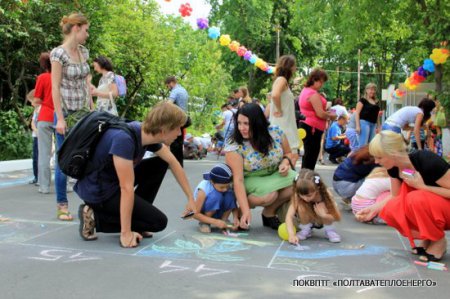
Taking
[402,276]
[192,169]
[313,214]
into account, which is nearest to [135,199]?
[313,214]

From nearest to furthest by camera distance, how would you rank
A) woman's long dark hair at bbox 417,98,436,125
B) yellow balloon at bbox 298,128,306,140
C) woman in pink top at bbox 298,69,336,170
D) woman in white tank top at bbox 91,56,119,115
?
woman in pink top at bbox 298,69,336,170, yellow balloon at bbox 298,128,306,140, woman in white tank top at bbox 91,56,119,115, woman's long dark hair at bbox 417,98,436,125

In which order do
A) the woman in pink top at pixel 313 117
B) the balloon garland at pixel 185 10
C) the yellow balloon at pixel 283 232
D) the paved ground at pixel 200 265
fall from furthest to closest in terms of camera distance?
the balloon garland at pixel 185 10 → the woman in pink top at pixel 313 117 → the yellow balloon at pixel 283 232 → the paved ground at pixel 200 265

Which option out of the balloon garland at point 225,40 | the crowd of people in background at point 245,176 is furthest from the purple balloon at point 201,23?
the crowd of people in background at point 245,176

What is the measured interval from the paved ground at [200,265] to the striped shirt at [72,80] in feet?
3.69

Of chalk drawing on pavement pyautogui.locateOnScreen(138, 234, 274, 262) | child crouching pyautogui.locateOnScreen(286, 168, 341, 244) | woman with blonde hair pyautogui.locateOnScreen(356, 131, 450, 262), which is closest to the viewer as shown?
woman with blonde hair pyautogui.locateOnScreen(356, 131, 450, 262)

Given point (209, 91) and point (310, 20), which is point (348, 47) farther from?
point (209, 91)

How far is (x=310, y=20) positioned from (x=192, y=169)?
6.49 meters

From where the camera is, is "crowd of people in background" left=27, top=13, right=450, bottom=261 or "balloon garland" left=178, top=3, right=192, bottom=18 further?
"balloon garland" left=178, top=3, right=192, bottom=18

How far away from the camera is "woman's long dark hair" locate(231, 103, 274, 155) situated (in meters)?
4.40

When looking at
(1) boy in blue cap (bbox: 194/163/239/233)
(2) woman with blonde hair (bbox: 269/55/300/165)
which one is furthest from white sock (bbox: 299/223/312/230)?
(2) woman with blonde hair (bbox: 269/55/300/165)

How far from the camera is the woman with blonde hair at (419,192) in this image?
351cm

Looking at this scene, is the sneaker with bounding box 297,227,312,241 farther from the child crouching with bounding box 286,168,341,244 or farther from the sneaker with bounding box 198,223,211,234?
the sneaker with bounding box 198,223,211,234

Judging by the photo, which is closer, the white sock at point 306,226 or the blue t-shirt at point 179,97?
the white sock at point 306,226

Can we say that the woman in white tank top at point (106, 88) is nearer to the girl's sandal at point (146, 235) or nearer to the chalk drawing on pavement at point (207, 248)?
the girl's sandal at point (146, 235)
